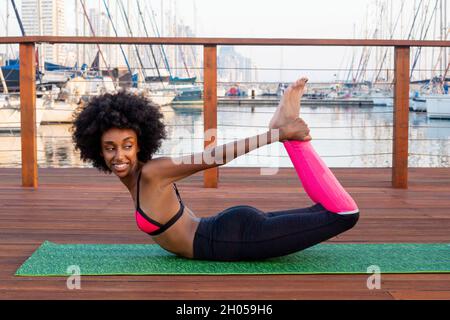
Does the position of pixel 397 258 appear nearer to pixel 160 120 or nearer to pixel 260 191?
pixel 160 120

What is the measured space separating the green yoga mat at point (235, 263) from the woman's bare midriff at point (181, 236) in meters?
0.05

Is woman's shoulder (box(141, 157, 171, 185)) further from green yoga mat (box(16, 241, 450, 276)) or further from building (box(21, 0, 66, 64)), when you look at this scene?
building (box(21, 0, 66, 64))

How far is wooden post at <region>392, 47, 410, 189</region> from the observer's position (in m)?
4.45

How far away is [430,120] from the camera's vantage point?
23969 millimetres

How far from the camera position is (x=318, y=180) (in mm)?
2420

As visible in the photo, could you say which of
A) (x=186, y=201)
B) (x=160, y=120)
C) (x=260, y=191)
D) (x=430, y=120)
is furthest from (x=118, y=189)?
(x=430, y=120)

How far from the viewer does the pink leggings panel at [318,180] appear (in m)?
2.42

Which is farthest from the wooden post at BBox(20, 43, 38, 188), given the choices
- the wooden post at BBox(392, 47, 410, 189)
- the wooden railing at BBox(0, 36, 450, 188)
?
the wooden post at BBox(392, 47, 410, 189)

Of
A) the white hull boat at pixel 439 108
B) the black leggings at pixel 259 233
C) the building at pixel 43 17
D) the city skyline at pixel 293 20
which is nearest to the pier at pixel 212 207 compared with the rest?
the black leggings at pixel 259 233

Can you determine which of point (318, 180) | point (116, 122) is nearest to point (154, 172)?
point (116, 122)

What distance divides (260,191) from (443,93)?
2162 cm

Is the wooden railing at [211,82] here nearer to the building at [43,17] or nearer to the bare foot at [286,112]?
the bare foot at [286,112]
